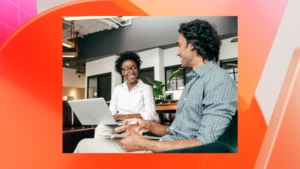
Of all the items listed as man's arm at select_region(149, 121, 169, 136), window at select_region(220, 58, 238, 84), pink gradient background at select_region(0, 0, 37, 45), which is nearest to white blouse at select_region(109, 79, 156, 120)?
man's arm at select_region(149, 121, 169, 136)

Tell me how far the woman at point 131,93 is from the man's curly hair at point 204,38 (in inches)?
19.1

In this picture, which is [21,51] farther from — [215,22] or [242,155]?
[242,155]

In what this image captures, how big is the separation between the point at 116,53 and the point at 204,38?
763mm

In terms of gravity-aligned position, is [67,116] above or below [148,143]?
above

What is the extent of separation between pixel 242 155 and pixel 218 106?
586mm

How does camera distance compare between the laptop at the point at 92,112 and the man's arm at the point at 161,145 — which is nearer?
the man's arm at the point at 161,145

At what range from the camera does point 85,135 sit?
8.75 ft

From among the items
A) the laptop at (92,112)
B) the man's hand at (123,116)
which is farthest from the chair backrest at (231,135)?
the laptop at (92,112)

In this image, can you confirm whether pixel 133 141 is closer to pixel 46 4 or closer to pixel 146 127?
pixel 146 127

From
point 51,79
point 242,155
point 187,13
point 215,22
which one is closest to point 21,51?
point 51,79

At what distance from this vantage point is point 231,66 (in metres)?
2.60

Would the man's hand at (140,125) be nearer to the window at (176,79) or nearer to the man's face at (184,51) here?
the window at (176,79)

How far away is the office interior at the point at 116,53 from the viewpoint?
8.64 ft

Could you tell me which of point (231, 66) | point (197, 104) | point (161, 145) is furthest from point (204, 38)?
point (161, 145)
